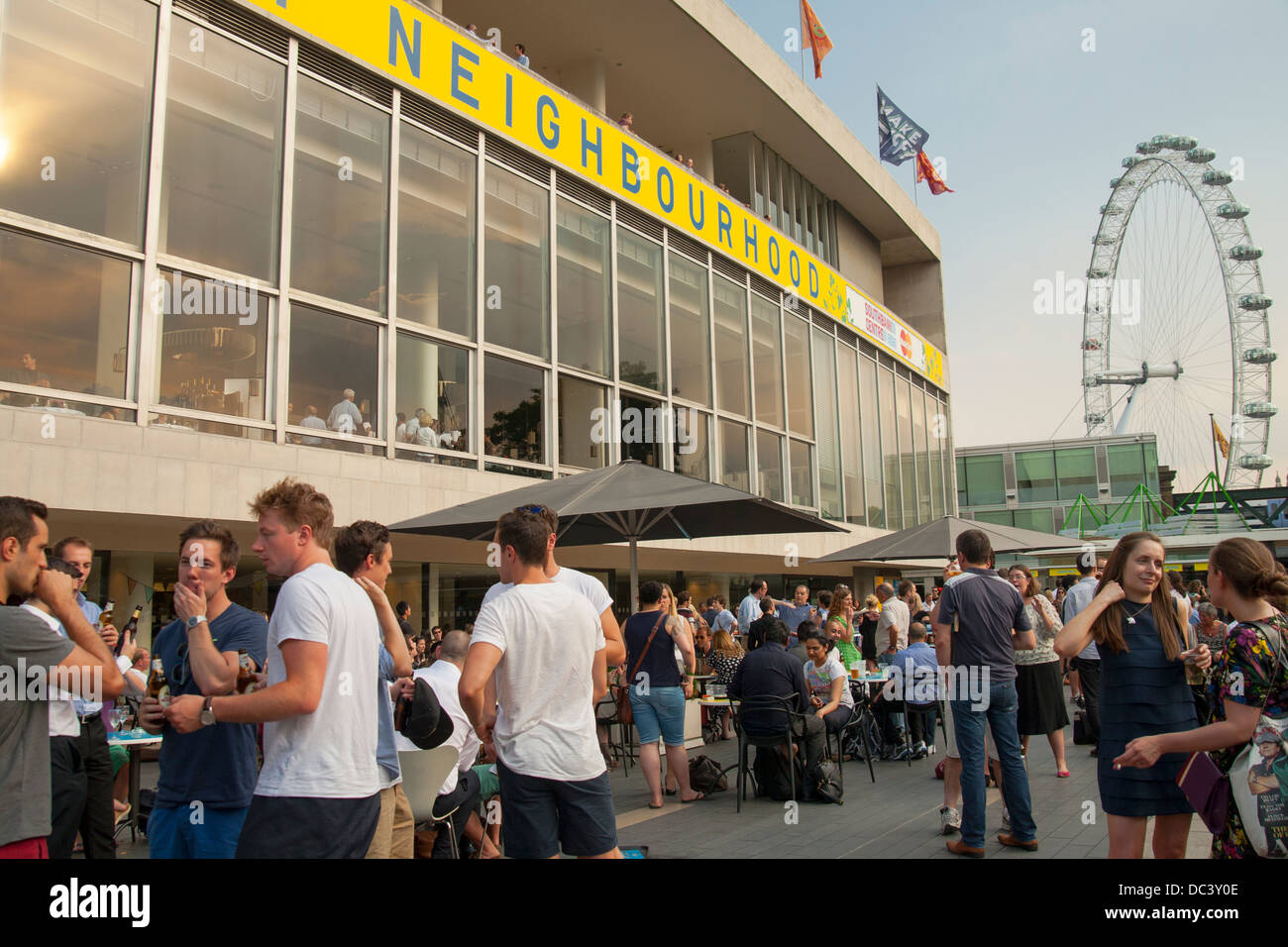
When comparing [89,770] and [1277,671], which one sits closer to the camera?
[1277,671]

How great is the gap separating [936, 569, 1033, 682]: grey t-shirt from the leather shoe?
1024 mm

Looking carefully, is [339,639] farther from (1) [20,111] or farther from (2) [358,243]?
(2) [358,243]

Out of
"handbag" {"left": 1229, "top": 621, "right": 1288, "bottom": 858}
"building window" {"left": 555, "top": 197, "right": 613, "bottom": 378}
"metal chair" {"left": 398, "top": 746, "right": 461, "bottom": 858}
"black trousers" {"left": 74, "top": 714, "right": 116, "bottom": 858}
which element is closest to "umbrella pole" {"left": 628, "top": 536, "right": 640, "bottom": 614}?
"metal chair" {"left": 398, "top": 746, "right": 461, "bottom": 858}

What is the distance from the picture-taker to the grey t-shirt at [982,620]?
5.88 meters

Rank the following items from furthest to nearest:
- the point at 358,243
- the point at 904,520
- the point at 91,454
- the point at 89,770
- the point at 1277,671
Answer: the point at 904,520 < the point at 358,243 < the point at 91,454 < the point at 89,770 < the point at 1277,671

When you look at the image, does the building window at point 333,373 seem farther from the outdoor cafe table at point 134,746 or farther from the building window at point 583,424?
the outdoor cafe table at point 134,746

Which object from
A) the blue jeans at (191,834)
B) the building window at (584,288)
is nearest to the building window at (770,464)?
the building window at (584,288)

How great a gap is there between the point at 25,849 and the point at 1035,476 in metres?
58.9

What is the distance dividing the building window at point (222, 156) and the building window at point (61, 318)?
87 centimetres

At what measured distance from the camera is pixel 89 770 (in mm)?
4469

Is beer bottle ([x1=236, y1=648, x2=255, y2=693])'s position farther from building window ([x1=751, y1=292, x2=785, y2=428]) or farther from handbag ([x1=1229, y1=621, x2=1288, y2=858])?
building window ([x1=751, y1=292, x2=785, y2=428])
